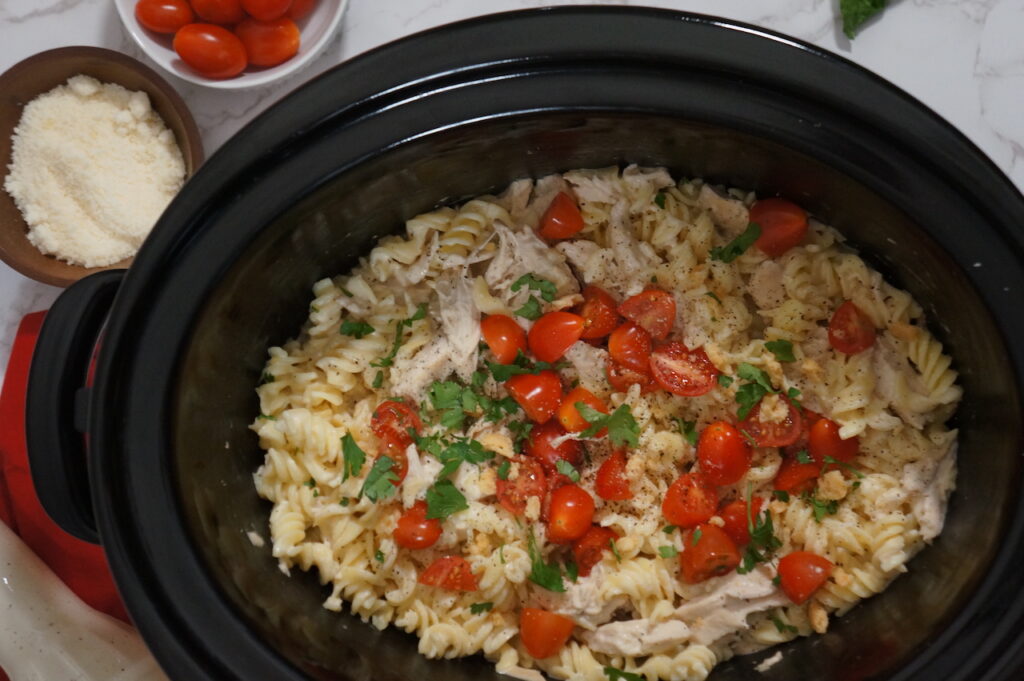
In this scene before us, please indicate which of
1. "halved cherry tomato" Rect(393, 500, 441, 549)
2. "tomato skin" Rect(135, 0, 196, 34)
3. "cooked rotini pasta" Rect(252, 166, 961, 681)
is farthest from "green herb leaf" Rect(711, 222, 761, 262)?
"tomato skin" Rect(135, 0, 196, 34)

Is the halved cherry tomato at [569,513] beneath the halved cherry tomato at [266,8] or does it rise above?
beneath

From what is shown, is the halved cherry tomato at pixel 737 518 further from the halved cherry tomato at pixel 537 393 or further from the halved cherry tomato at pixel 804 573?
the halved cherry tomato at pixel 537 393

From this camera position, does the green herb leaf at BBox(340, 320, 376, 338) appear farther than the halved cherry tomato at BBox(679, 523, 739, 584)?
Yes

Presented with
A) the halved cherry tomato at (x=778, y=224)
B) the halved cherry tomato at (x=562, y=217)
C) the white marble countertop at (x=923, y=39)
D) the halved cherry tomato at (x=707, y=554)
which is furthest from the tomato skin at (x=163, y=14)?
the halved cherry tomato at (x=707, y=554)

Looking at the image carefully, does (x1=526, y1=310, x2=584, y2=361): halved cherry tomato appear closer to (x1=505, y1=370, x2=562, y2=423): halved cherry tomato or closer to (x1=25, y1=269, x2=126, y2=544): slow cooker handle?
(x1=505, y1=370, x2=562, y2=423): halved cherry tomato

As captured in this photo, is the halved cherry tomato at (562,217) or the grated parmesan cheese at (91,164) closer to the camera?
the halved cherry tomato at (562,217)
